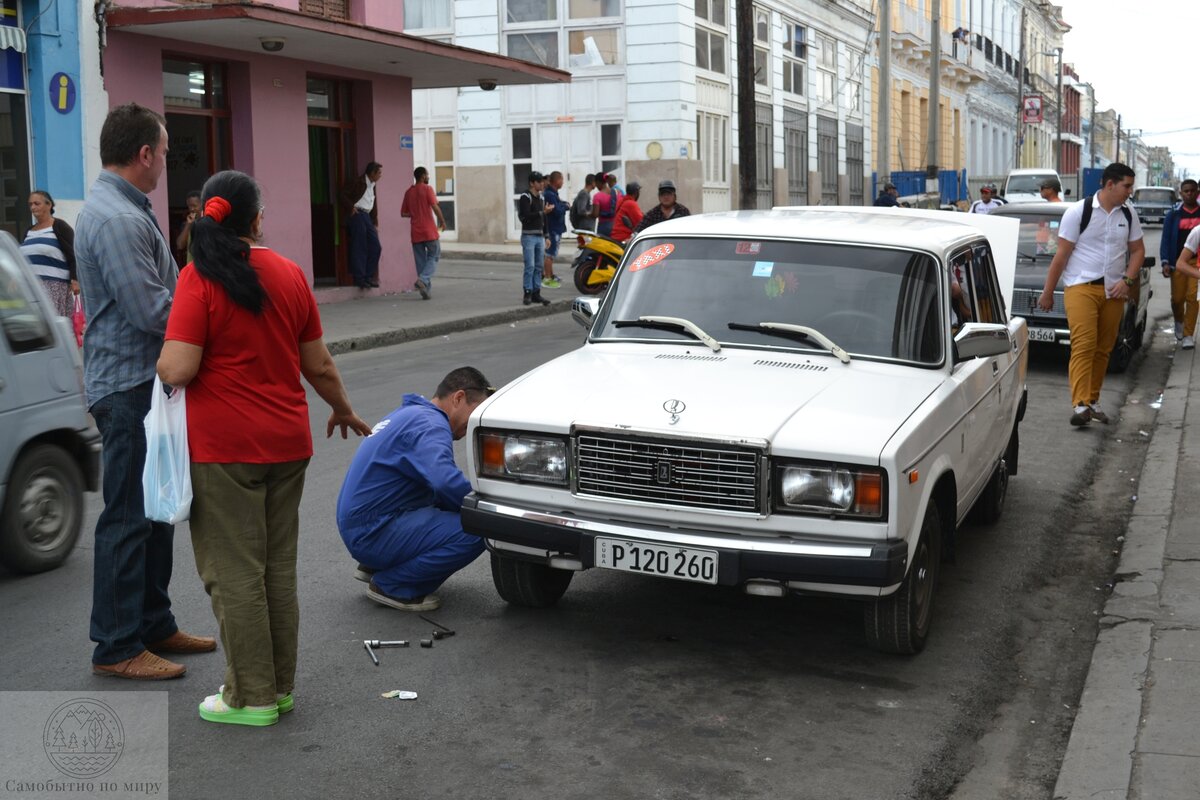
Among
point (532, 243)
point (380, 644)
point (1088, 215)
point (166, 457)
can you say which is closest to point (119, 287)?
point (166, 457)

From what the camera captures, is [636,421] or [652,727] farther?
[636,421]

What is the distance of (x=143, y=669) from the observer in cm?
495

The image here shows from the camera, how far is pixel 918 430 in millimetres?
5020

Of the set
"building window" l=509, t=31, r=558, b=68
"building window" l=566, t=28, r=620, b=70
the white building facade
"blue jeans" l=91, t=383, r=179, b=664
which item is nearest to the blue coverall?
"blue jeans" l=91, t=383, r=179, b=664

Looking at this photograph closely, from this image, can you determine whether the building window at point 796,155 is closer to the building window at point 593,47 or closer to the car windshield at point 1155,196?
the building window at point 593,47

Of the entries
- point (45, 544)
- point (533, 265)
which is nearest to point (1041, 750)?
point (45, 544)

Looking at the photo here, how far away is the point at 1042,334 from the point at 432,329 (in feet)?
24.3

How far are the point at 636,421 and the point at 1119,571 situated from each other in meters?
2.99

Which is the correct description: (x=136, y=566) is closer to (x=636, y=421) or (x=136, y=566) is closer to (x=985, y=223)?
(x=636, y=421)

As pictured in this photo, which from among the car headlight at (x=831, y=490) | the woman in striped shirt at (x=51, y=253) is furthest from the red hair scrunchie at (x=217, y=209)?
the woman in striped shirt at (x=51, y=253)

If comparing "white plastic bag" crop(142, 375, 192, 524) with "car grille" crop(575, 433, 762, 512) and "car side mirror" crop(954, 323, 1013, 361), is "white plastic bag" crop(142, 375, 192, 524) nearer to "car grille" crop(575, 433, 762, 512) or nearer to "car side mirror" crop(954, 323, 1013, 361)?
"car grille" crop(575, 433, 762, 512)

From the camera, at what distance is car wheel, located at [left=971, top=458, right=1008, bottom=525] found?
7.38 m

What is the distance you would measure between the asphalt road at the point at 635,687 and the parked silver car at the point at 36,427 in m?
0.20

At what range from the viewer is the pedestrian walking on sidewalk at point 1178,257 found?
14.9 meters
